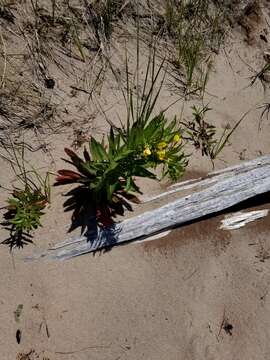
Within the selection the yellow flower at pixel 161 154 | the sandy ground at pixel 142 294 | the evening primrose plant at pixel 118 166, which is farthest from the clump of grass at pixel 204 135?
the yellow flower at pixel 161 154

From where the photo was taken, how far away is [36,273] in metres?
3.52

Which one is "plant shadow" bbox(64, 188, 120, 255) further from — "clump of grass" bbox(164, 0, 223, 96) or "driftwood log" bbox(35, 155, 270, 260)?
"clump of grass" bbox(164, 0, 223, 96)

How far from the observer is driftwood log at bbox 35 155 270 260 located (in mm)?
3600

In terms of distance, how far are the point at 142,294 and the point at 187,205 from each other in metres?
0.78

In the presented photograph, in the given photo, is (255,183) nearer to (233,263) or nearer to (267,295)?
(233,263)

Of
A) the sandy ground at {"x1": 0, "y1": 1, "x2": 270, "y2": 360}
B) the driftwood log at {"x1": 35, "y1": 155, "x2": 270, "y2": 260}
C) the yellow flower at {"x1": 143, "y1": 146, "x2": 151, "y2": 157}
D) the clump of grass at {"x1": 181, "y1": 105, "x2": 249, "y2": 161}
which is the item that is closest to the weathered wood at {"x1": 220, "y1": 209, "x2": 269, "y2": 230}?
the sandy ground at {"x1": 0, "y1": 1, "x2": 270, "y2": 360}

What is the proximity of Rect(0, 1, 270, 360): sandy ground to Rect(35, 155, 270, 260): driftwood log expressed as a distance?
10cm

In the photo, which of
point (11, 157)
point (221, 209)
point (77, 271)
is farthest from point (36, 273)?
point (221, 209)

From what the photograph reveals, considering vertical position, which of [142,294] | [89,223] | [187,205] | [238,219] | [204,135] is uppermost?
[204,135]

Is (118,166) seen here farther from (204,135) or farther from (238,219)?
(238,219)

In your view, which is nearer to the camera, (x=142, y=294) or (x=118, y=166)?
(x=118, y=166)

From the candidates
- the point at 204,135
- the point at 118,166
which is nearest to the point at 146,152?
the point at 118,166

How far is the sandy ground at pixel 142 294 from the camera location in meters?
3.45

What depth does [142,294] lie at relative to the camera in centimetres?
369
